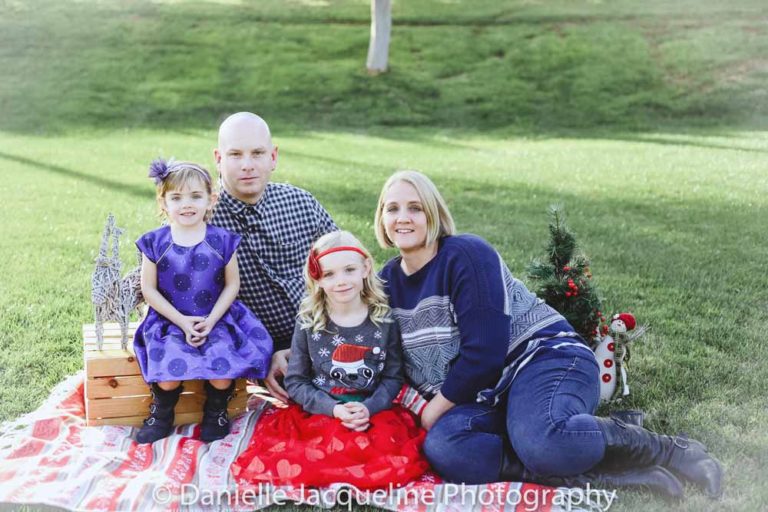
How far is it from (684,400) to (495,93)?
46.6 feet

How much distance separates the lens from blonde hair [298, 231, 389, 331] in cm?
361

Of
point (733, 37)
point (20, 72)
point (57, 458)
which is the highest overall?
point (733, 37)

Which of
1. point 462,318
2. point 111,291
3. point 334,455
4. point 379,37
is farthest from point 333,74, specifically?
point 334,455

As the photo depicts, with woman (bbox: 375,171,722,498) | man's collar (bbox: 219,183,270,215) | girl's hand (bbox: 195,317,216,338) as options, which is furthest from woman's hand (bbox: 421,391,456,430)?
man's collar (bbox: 219,183,270,215)

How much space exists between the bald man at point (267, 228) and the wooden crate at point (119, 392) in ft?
1.59

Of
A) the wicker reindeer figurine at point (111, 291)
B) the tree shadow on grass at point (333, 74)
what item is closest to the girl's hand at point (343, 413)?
the wicker reindeer figurine at point (111, 291)

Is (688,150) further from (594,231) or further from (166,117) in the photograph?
(166,117)

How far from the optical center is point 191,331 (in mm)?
3713

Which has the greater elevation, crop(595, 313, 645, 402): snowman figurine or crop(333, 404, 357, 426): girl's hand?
crop(595, 313, 645, 402): snowman figurine

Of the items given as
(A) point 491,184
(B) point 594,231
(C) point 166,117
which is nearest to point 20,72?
(C) point 166,117

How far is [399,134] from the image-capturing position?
14.8m

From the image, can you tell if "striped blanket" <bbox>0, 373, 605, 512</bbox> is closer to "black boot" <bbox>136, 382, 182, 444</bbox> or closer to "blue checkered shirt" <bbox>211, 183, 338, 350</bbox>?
"black boot" <bbox>136, 382, 182, 444</bbox>

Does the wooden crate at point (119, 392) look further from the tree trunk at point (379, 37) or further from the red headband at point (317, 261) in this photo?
the tree trunk at point (379, 37)

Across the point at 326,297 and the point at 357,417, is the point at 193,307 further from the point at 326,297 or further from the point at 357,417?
the point at 357,417
